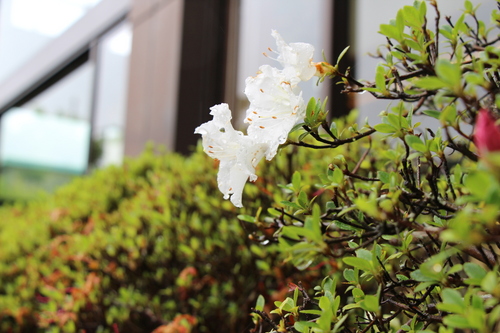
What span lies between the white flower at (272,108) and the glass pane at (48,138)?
7.09 m

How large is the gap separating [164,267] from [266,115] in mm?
1742

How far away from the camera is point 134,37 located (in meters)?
5.26

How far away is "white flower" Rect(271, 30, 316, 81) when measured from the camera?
0.87m

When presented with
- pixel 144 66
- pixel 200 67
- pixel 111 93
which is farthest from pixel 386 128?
pixel 111 93

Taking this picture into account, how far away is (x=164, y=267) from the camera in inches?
95.9

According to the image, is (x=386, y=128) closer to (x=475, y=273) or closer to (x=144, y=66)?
(x=475, y=273)

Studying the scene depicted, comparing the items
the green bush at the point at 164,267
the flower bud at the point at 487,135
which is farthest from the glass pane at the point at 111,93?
the flower bud at the point at 487,135

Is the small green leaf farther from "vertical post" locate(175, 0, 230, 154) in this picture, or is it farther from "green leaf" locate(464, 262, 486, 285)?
"vertical post" locate(175, 0, 230, 154)

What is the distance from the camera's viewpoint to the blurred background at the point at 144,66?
126 inches

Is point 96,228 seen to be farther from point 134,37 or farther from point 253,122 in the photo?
point 134,37

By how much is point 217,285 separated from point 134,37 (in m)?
3.77

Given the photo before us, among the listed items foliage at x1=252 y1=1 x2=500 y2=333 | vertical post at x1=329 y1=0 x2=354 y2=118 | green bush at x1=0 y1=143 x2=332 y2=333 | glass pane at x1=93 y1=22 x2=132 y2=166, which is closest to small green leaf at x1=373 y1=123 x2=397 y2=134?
foliage at x1=252 y1=1 x2=500 y2=333

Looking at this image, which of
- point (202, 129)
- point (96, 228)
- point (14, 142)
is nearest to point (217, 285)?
point (96, 228)

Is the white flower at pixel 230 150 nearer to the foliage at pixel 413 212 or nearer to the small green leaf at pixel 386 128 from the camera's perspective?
the foliage at pixel 413 212
